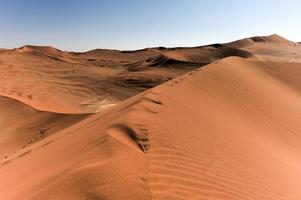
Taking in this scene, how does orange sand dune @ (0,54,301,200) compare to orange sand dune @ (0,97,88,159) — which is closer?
orange sand dune @ (0,54,301,200)

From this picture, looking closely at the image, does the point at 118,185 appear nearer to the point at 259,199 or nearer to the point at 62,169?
the point at 62,169

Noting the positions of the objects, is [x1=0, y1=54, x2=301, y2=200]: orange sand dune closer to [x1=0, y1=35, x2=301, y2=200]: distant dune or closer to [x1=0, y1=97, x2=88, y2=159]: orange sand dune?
[x1=0, y1=35, x2=301, y2=200]: distant dune

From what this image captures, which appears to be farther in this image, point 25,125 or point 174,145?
point 25,125

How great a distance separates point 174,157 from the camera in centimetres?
440

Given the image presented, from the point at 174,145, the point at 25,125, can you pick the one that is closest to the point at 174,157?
the point at 174,145

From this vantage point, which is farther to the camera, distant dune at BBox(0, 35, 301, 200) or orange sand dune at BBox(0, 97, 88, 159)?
orange sand dune at BBox(0, 97, 88, 159)

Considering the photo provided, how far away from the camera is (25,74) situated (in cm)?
2264

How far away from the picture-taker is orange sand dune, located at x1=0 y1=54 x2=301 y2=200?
12.1 feet

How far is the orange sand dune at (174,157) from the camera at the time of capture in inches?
145

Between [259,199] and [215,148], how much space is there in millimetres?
1169

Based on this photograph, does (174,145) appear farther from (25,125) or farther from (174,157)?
(25,125)

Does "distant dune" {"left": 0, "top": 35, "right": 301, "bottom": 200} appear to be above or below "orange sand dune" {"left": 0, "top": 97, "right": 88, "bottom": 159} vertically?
above

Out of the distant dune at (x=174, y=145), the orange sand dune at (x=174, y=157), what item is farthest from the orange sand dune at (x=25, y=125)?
the orange sand dune at (x=174, y=157)

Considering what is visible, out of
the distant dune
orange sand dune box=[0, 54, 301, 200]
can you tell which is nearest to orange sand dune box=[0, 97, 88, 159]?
the distant dune
